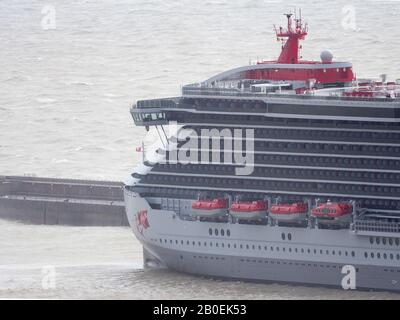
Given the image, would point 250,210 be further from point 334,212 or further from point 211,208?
point 334,212

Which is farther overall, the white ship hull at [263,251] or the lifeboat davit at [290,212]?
the lifeboat davit at [290,212]

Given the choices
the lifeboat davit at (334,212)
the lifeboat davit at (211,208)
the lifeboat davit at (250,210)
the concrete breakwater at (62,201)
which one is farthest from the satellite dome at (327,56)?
the concrete breakwater at (62,201)

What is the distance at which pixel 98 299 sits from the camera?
64.0m

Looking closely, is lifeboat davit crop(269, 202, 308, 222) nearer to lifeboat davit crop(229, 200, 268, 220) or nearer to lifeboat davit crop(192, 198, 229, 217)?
lifeboat davit crop(229, 200, 268, 220)

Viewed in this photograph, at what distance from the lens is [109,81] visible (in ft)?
384

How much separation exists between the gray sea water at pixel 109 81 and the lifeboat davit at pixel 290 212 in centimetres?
249

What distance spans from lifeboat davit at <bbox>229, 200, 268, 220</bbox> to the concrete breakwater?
16.5 m

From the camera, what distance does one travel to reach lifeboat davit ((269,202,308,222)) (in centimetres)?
6412

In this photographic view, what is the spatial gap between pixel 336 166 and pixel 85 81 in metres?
55.4

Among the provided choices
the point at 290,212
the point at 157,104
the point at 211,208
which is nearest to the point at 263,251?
the point at 290,212

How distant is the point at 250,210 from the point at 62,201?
71.5ft

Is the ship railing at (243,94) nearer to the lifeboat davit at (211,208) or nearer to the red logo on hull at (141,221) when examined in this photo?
the lifeboat davit at (211,208)

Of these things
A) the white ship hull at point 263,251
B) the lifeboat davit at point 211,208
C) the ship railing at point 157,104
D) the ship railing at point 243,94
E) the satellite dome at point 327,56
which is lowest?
the white ship hull at point 263,251

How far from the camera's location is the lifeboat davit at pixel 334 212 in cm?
6319
